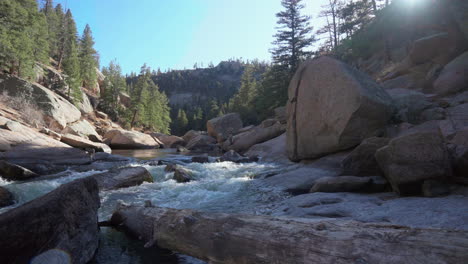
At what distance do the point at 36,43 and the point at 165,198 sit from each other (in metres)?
38.6

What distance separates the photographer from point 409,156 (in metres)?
5.66

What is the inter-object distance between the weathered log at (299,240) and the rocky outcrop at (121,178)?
5.77 metres

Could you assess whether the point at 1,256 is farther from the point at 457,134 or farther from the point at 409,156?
the point at 457,134

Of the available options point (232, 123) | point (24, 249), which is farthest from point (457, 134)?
point (232, 123)

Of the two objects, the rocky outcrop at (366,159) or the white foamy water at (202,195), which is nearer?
the white foamy water at (202,195)

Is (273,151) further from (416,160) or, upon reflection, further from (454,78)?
(416,160)

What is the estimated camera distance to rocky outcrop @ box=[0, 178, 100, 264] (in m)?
3.43

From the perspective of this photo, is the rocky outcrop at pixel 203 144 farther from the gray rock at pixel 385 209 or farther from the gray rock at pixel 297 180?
the gray rock at pixel 385 209

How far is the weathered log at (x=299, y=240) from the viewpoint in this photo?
2166 millimetres

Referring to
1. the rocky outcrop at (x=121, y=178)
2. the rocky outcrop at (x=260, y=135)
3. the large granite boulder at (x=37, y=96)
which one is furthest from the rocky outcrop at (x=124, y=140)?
the rocky outcrop at (x=121, y=178)

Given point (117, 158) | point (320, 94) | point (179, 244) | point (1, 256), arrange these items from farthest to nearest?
point (117, 158)
point (320, 94)
point (179, 244)
point (1, 256)

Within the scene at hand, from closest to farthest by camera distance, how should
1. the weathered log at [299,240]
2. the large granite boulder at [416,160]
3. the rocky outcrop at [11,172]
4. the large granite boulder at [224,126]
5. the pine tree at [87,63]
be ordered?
the weathered log at [299,240] < the large granite boulder at [416,160] < the rocky outcrop at [11,172] < the large granite boulder at [224,126] < the pine tree at [87,63]

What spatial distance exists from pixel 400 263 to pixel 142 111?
51469mm

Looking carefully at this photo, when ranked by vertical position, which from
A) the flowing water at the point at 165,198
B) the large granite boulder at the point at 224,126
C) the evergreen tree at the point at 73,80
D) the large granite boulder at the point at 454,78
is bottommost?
the flowing water at the point at 165,198
